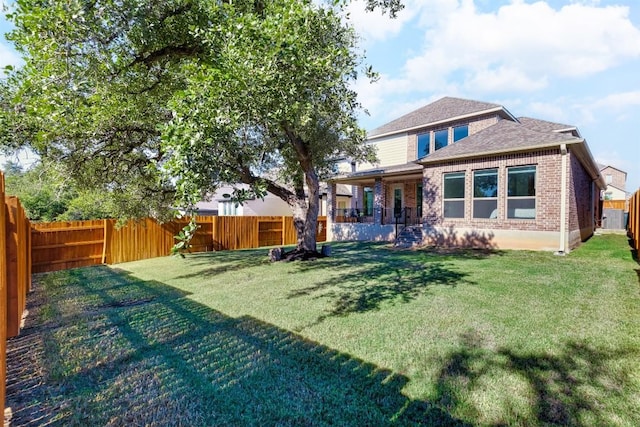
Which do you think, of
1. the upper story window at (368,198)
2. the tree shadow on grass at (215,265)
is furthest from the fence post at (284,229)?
the tree shadow on grass at (215,265)

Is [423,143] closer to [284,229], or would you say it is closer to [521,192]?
[521,192]

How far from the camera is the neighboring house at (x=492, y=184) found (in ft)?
36.0

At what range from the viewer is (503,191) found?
12.0m

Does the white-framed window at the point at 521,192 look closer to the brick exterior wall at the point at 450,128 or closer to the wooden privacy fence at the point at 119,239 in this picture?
the brick exterior wall at the point at 450,128

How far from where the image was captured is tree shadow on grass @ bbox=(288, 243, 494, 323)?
19.6 feet

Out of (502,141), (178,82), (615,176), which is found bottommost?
(502,141)

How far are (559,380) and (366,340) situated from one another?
199cm

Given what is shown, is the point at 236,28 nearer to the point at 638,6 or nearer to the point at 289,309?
the point at 289,309

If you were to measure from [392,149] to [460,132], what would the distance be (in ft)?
13.3

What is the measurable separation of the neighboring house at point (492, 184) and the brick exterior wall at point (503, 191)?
0.03 metres

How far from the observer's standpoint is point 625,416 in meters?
2.61

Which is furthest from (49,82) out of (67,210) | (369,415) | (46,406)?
(67,210)

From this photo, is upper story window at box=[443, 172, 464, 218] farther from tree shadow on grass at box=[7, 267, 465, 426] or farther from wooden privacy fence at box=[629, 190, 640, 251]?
tree shadow on grass at box=[7, 267, 465, 426]

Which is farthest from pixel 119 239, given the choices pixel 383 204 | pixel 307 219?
pixel 383 204
